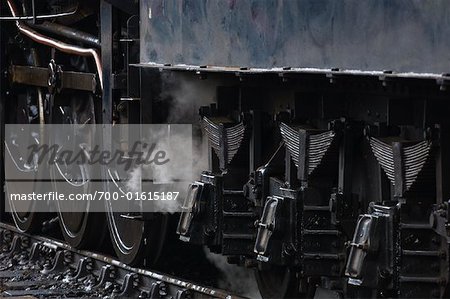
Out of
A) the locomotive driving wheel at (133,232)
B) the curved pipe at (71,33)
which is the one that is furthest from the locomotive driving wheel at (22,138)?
the locomotive driving wheel at (133,232)

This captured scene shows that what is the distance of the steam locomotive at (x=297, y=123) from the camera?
247 inches

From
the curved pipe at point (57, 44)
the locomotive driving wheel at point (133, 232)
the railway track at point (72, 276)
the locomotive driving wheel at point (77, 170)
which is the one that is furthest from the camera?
the locomotive driving wheel at point (77, 170)

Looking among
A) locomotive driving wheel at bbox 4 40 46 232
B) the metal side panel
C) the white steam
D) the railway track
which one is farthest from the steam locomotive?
locomotive driving wheel at bbox 4 40 46 232

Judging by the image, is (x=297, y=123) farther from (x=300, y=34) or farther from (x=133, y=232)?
(x=133, y=232)

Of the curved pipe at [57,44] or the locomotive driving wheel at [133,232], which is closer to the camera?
the locomotive driving wheel at [133,232]

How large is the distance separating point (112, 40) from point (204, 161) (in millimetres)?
1187

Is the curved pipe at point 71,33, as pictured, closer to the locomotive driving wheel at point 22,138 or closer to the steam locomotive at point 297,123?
the steam locomotive at point 297,123

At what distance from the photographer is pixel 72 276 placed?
35.8 ft

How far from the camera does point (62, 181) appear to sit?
11.9 meters

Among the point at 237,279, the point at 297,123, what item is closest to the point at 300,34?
the point at 297,123

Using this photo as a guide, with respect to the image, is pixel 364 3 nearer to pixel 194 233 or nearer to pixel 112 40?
pixel 194 233

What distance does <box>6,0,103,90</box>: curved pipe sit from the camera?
10.4 metres

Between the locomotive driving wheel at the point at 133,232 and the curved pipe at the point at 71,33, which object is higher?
the curved pipe at the point at 71,33

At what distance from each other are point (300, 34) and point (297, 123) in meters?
0.96
